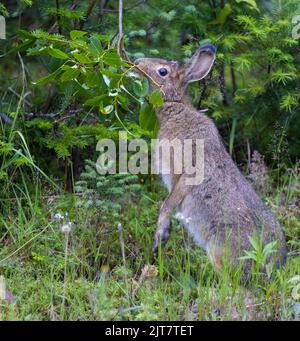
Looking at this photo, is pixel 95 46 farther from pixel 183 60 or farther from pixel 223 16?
pixel 223 16

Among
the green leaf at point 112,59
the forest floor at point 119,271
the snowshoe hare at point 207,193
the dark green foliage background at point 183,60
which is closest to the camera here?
the forest floor at point 119,271

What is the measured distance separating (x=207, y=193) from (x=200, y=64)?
106 cm

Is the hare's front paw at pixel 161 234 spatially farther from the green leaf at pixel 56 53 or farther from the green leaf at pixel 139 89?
the green leaf at pixel 56 53

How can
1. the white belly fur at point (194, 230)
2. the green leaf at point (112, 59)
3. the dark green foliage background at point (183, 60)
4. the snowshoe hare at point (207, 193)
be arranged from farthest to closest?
the dark green foliage background at point (183, 60) < the white belly fur at point (194, 230) < the snowshoe hare at point (207, 193) < the green leaf at point (112, 59)

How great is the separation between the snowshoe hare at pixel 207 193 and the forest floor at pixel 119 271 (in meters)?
0.22

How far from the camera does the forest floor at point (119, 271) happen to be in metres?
5.05

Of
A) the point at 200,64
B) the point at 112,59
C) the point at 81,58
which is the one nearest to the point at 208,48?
the point at 200,64

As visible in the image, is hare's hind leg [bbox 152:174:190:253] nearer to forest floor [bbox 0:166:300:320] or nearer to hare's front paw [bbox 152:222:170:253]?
hare's front paw [bbox 152:222:170:253]

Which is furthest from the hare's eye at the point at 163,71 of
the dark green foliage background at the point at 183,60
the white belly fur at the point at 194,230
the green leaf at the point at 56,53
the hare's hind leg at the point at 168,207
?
the white belly fur at the point at 194,230

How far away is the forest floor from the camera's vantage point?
505 cm

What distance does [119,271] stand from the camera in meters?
5.69

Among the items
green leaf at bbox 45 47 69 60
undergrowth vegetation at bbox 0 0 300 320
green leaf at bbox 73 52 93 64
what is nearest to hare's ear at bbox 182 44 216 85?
undergrowth vegetation at bbox 0 0 300 320

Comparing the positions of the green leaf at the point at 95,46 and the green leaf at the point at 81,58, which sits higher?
the green leaf at the point at 95,46

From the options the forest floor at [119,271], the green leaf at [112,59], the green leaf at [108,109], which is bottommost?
the forest floor at [119,271]
